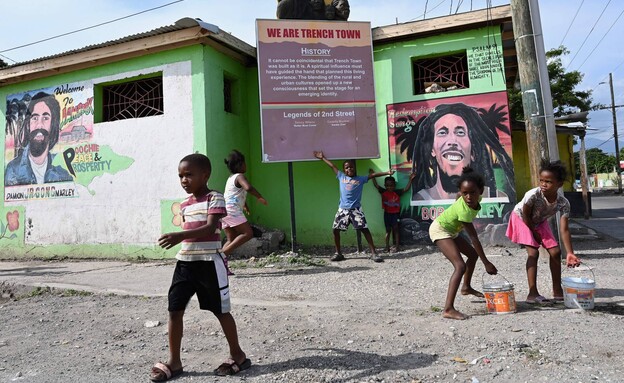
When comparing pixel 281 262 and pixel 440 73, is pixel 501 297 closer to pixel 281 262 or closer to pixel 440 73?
pixel 281 262

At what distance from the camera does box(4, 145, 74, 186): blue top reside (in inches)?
343

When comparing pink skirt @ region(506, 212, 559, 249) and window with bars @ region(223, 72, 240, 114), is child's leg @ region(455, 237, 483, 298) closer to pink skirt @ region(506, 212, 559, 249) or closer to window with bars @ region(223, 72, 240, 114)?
pink skirt @ region(506, 212, 559, 249)

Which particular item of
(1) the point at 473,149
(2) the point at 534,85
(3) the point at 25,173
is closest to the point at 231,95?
(3) the point at 25,173

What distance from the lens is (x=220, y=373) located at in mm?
2691

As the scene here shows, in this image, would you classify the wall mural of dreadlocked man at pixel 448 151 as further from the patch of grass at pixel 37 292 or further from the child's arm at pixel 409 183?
the patch of grass at pixel 37 292

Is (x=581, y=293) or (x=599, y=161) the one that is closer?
(x=581, y=293)

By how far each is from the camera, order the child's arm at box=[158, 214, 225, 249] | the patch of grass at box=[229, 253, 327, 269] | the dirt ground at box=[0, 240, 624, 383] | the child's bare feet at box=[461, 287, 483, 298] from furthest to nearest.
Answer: the patch of grass at box=[229, 253, 327, 269] → the child's bare feet at box=[461, 287, 483, 298] → the dirt ground at box=[0, 240, 624, 383] → the child's arm at box=[158, 214, 225, 249]

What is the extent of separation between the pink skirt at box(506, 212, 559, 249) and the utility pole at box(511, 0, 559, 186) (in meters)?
1.95

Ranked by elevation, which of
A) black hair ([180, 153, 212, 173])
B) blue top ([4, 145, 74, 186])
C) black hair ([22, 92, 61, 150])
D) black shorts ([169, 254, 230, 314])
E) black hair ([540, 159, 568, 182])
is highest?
black hair ([22, 92, 61, 150])

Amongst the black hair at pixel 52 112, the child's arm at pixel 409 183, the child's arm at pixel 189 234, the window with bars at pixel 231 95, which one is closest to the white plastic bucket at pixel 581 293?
the child's arm at pixel 189 234

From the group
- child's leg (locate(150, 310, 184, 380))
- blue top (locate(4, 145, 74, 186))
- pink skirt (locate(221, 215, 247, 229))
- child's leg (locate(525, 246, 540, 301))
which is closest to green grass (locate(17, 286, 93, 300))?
pink skirt (locate(221, 215, 247, 229))

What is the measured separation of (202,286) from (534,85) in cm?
522

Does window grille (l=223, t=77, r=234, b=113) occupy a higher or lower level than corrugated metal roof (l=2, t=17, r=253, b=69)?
lower

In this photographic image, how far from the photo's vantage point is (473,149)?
24.1 feet
